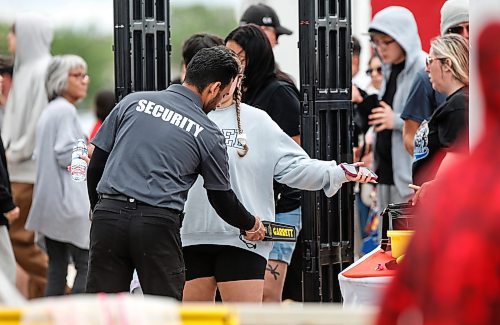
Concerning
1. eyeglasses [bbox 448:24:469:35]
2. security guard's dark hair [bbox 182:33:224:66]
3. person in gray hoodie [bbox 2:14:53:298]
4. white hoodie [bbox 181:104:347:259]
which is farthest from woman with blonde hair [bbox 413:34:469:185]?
person in gray hoodie [bbox 2:14:53:298]

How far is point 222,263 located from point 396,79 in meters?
2.52

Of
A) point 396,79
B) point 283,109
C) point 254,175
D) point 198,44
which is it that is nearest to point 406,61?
point 396,79

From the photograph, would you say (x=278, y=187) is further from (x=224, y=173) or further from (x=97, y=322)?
(x=97, y=322)

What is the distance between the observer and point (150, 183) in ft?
15.9

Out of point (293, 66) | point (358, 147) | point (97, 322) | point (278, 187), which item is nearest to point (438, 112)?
point (278, 187)

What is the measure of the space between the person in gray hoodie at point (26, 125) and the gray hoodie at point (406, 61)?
2.68 m

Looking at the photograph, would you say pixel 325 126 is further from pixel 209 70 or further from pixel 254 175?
pixel 209 70

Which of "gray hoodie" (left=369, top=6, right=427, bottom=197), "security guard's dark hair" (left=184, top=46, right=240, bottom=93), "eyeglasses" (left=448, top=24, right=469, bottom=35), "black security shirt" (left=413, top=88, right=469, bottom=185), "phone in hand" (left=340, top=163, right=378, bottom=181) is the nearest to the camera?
"security guard's dark hair" (left=184, top=46, right=240, bottom=93)

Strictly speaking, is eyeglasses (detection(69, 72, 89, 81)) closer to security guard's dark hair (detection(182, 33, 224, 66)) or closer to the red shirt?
security guard's dark hair (detection(182, 33, 224, 66))

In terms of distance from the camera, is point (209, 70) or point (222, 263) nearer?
point (209, 70)

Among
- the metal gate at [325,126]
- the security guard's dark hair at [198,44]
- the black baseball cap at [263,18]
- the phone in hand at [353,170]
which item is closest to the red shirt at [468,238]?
the phone in hand at [353,170]

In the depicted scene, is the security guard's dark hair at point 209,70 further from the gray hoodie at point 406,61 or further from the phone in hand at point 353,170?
the gray hoodie at point 406,61

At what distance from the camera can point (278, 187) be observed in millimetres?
6414

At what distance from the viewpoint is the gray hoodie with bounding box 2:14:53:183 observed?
864 centimetres
